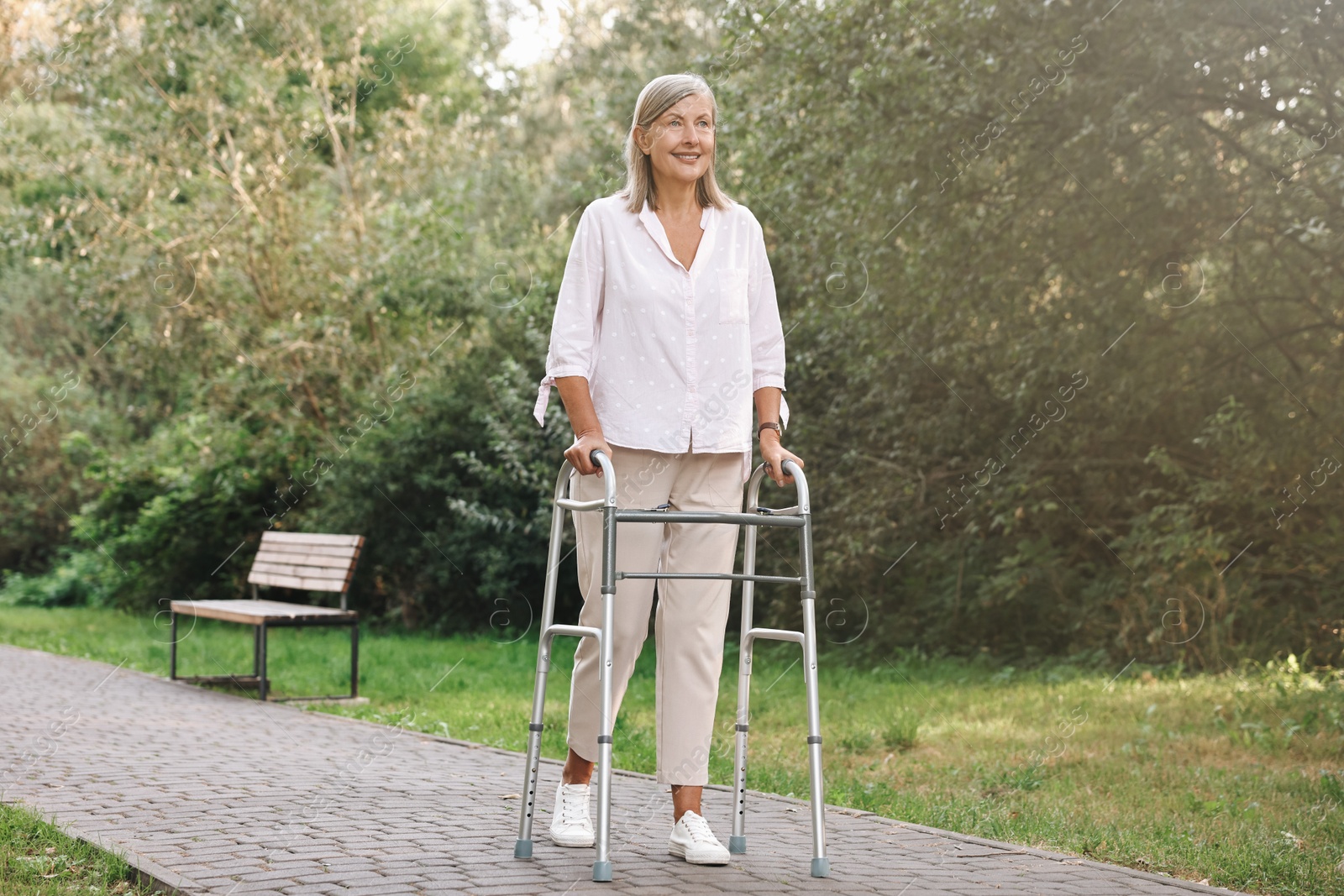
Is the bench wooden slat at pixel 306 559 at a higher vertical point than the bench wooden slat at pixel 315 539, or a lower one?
lower

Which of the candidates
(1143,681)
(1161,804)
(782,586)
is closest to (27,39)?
(782,586)

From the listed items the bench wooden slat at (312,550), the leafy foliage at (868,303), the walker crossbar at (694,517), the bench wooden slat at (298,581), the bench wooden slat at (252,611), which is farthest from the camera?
the bench wooden slat at (312,550)

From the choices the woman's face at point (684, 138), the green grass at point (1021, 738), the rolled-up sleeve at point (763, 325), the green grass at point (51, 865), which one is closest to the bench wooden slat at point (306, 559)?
the green grass at point (1021, 738)

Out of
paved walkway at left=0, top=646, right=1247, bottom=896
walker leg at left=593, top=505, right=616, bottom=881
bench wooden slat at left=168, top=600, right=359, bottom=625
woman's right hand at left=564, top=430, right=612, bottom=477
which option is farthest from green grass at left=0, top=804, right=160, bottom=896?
bench wooden slat at left=168, top=600, right=359, bottom=625

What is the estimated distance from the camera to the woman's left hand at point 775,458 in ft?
14.1

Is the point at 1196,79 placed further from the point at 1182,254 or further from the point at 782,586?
the point at 782,586

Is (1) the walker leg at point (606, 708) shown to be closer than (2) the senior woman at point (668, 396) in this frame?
Yes

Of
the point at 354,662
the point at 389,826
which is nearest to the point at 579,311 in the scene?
the point at 389,826

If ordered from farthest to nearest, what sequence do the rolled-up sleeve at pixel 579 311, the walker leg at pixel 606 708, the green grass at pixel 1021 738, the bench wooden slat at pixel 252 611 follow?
the bench wooden slat at pixel 252 611
the green grass at pixel 1021 738
the rolled-up sleeve at pixel 579 311
the walker leg at pixel 606 708

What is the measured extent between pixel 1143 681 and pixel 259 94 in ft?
42.3

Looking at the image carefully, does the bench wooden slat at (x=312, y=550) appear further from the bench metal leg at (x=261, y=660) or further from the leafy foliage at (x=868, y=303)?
the leafy foliage at (x=868, y=303)

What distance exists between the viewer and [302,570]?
36.0ft

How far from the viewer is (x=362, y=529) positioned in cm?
1573

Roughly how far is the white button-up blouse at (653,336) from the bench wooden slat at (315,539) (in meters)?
6.28
